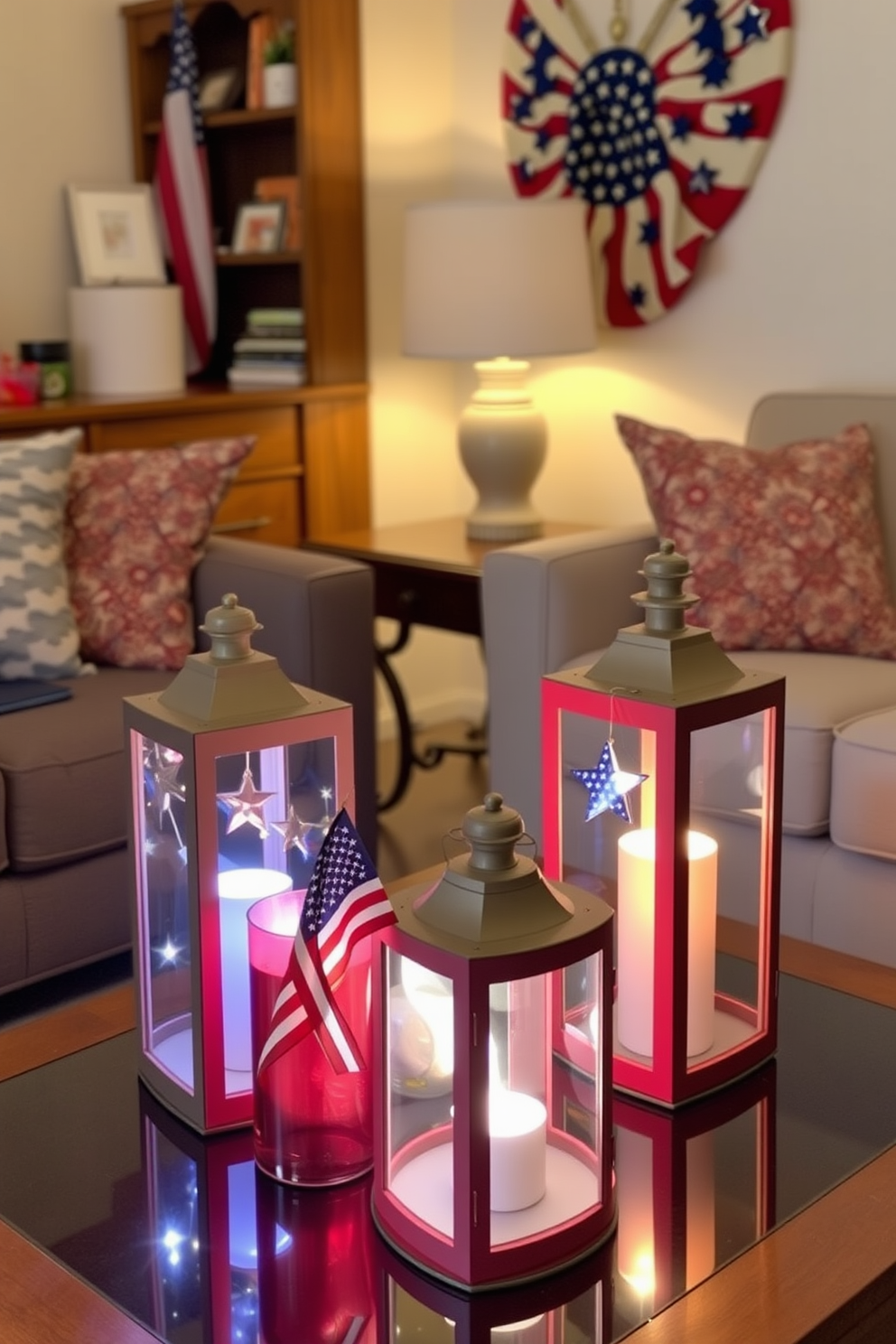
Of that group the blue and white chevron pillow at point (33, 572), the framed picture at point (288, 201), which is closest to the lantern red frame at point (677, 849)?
the blue and white chevron pillow at point (33, 572)

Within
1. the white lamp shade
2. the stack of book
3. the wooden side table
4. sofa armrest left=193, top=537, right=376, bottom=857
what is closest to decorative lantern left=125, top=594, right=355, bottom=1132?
sofa armrest left=193, top=537, right=376, bottom=857

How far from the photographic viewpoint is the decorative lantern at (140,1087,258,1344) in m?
1.03

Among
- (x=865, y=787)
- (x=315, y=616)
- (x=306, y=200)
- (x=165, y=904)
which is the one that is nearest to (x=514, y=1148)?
(x=165, y=904)

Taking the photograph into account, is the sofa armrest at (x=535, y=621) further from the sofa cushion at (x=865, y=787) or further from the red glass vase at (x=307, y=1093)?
the red glass vase at (x=307, y=1093)

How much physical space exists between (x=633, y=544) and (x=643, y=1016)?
4.97 ft

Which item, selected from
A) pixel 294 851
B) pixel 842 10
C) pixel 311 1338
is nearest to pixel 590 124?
pixel 842 10

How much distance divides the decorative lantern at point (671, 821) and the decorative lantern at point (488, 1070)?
14 centimetres

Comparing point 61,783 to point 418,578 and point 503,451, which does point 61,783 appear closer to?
point 418,578

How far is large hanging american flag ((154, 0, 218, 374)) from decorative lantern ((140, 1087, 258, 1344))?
269 centimetres

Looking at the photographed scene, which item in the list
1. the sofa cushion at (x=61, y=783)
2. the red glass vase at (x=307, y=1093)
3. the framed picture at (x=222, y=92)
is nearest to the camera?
the red glass vase at (x=307, y=1093)

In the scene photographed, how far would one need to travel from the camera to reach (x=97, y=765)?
7.43 ft

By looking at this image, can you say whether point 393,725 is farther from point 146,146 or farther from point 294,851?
point 294,851

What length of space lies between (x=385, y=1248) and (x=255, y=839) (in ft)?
1.06

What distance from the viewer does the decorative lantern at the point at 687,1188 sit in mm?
1060
